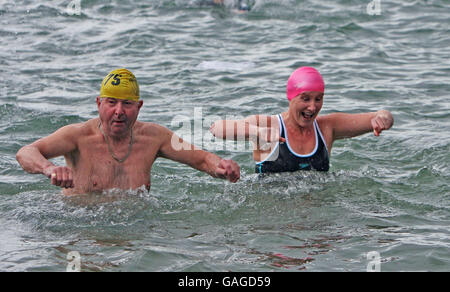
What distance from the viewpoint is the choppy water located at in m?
6.07

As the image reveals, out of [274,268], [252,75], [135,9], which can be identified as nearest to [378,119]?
[274,268]

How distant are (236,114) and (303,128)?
331 cm

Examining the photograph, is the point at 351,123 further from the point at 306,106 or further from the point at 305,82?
the point at 305,82

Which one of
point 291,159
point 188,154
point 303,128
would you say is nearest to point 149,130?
point 188,154

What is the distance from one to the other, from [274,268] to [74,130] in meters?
2.40

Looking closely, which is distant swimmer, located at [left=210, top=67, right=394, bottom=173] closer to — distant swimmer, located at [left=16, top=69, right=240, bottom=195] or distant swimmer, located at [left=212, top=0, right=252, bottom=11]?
distant swimmer, located at [left=16, top=69, right=240, bottom=195]

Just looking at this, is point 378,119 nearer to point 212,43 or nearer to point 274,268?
point 274,268

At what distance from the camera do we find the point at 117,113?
6.55 m

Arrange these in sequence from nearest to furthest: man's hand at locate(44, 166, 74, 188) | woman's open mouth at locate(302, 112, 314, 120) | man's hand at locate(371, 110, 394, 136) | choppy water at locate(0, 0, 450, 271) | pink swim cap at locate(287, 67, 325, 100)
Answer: man's hand at locate(44, 166, 74, 188) → choppy water at locate(0, 0, 450, 271) → man's hand at locate(371, 110, 394, 136) → pink swim cap at locate(287, 67, 325, 100) → woman's open mouth at locate(302, 112, 314, 120)

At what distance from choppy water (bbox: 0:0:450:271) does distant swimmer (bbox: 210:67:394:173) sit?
0.17 meters

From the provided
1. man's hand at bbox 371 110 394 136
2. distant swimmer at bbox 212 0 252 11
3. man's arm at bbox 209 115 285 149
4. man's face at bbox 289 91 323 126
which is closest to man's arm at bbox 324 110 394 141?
man's hand at bbox 371 110 394 136

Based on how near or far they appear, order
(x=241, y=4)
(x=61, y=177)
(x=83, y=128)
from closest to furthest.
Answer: (x=61, y=177)
(x=83, y=128)
(x=241, y=4)

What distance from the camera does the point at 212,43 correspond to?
15.5 meters

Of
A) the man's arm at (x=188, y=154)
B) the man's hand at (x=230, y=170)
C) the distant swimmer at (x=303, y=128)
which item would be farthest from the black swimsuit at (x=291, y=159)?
the man's hand at (x=230, y=170)
